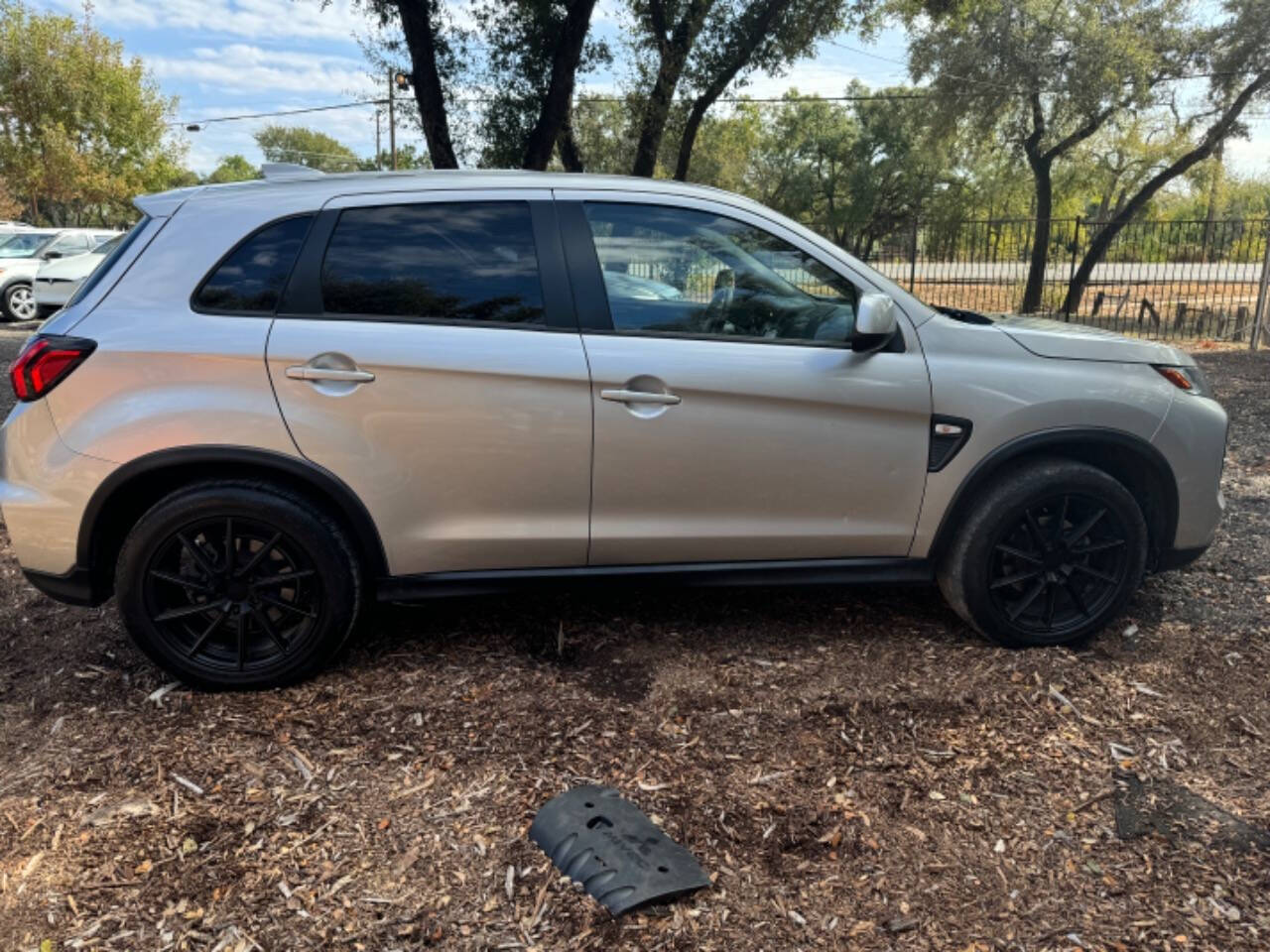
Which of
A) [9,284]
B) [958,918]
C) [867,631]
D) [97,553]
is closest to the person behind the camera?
[958,918]

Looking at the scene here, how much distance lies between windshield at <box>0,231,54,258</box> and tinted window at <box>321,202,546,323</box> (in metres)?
17.3

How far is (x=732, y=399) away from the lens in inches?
133

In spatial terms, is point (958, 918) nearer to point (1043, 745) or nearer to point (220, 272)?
point (1043, 745)

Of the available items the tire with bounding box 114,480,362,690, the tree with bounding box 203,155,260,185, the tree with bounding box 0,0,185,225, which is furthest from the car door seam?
the tree with bounding box 203,155,260,185

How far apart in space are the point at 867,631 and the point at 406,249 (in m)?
2.38

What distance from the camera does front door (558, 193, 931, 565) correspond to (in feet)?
11.1

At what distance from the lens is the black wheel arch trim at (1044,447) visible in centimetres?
356

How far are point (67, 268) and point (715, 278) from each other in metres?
16.9

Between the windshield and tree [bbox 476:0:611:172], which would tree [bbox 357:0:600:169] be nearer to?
tree [bbox 476:0:611:172]

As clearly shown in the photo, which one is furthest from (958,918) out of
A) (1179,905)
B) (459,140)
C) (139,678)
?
(459,140)

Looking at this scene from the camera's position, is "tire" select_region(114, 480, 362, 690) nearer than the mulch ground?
No

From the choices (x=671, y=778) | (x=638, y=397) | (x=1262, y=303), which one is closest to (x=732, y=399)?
(x=638, y=397)

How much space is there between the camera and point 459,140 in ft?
46.0

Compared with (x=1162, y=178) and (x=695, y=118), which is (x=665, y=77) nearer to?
(x=695, y=118)
